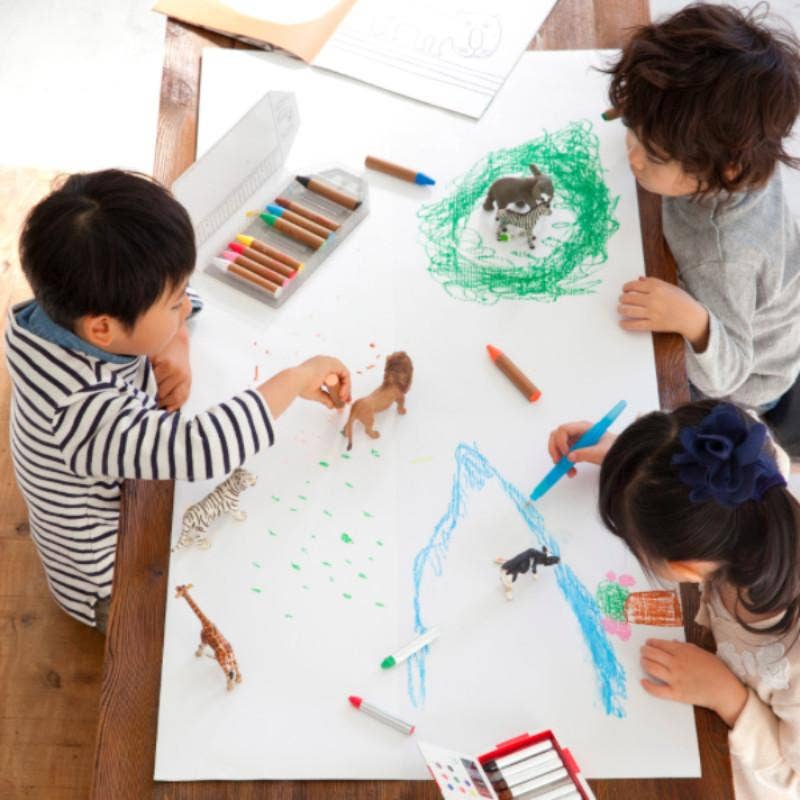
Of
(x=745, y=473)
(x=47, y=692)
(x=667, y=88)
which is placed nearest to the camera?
(x=745, y=473)

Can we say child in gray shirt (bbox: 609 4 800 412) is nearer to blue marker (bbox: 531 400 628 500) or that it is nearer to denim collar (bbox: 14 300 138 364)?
blue marker (bbox: 531 400 628 500)

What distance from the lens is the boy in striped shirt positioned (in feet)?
3.13

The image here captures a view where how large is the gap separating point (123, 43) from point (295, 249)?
125cm

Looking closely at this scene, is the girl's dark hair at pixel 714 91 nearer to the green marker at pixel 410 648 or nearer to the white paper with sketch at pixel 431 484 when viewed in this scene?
the white paper with sketch at pixel 431 484

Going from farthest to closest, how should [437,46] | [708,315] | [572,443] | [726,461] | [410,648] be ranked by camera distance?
[437,46], [708,315], [572,443], [410,648], [726,461]

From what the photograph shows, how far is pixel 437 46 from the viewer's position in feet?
4.33

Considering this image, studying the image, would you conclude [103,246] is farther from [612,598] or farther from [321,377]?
[612,598]

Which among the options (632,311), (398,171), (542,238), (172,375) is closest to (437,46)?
(398,171)

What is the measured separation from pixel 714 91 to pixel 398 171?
1.16 ft

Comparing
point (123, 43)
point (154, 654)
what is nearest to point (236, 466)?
point (154, 654)

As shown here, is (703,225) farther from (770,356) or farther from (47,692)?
(47,692)

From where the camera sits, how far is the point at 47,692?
1437 mm

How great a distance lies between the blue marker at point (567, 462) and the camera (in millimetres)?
1012

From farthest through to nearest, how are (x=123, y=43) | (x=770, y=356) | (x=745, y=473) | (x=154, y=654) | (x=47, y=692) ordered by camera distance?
(x=123, y=43) < (x=47, y=692) < (x=770, y=356) < (x=154, y=654) < (x=745, y=473)
